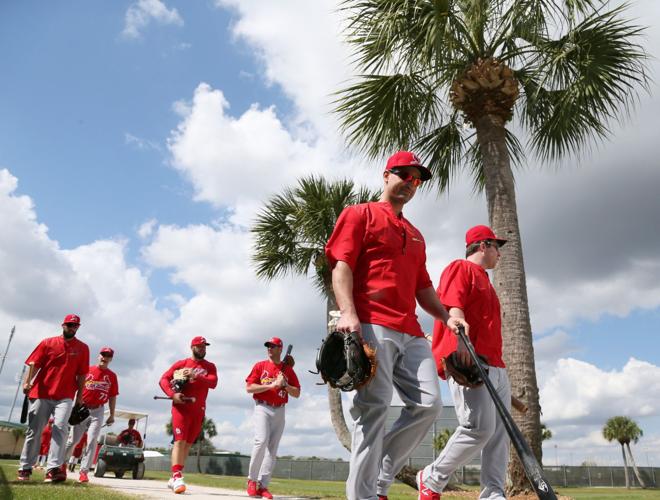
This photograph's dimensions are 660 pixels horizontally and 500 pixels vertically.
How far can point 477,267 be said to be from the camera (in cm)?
408

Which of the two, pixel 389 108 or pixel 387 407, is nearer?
pixel 387 407

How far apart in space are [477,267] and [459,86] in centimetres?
499

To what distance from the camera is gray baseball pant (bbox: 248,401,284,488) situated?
6.68 meters

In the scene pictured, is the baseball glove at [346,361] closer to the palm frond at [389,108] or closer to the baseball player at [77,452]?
the palm frond at [389,108]

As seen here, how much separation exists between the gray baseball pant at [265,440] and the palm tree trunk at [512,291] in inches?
108

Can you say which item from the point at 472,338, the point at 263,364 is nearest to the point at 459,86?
the point at 263,364

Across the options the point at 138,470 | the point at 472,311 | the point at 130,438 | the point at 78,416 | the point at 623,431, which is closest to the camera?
the point at 472,311

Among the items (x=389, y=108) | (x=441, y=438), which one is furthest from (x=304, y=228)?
(x=441, y=438)

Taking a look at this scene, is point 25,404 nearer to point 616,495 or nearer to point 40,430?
point 40,430

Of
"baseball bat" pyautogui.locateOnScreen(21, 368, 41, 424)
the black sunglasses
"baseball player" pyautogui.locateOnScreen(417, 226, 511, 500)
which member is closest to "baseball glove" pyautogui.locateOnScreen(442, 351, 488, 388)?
"baseball player" pyautogui.locateOnScreen(417, 226, 511, 500)

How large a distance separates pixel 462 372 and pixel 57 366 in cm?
538

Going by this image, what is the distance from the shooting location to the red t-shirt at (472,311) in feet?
12.5

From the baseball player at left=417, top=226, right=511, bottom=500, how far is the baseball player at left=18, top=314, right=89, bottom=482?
4920 mm

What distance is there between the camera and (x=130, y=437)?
13391mm
